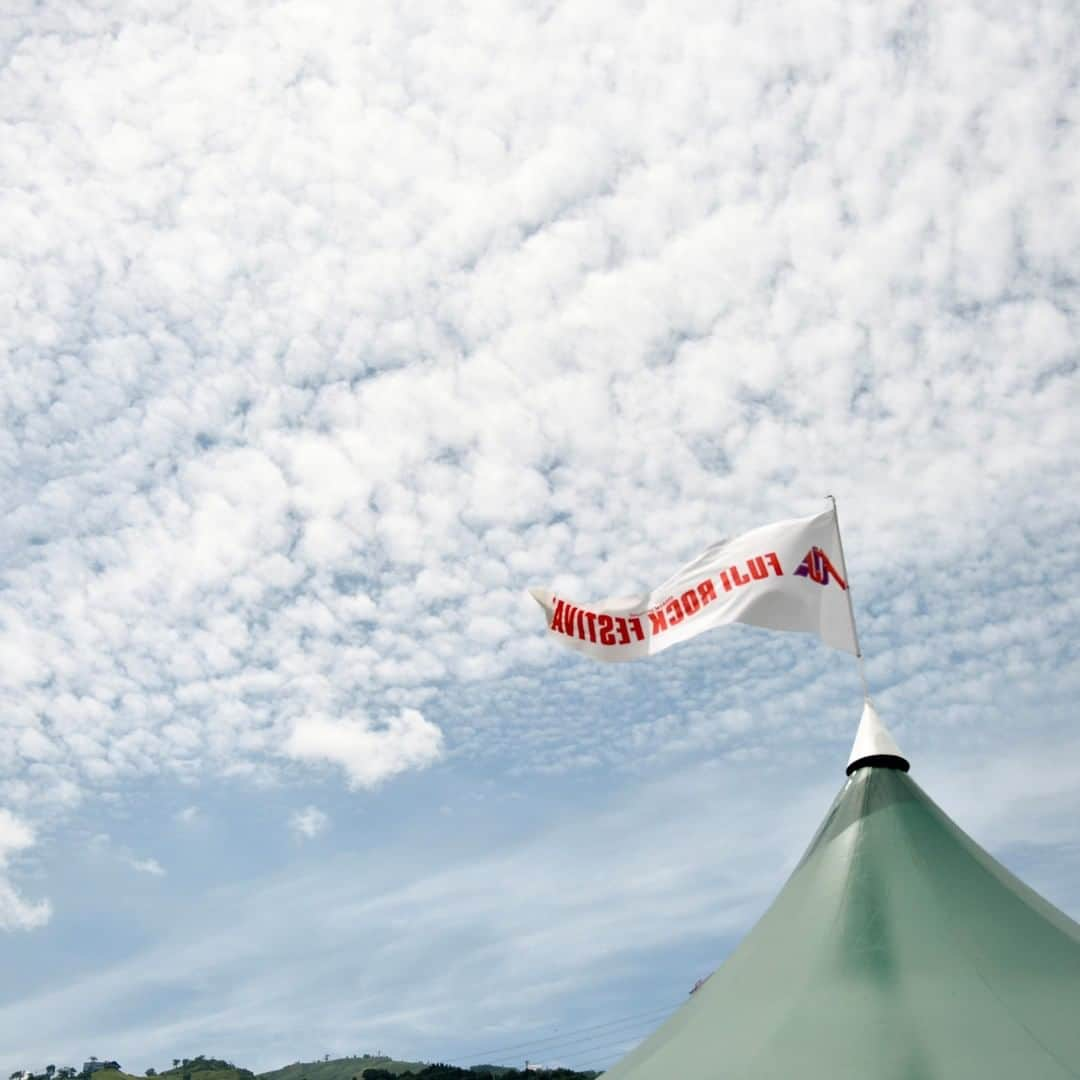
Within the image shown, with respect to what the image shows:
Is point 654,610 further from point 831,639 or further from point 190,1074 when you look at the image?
point 190,1074

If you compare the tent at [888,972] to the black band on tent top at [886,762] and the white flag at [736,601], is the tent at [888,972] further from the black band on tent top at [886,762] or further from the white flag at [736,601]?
the white flag at [736,601]

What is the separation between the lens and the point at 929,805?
912cm

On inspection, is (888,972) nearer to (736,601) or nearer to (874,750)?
(874,750)

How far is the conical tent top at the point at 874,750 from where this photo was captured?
945cm

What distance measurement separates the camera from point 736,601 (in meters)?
9.92

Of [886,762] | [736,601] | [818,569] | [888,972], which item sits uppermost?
[818,569]

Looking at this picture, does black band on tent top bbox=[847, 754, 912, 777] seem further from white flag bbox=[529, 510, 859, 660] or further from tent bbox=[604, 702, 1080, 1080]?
white flag bbox=[529, 510, 859, 660]

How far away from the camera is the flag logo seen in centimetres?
998

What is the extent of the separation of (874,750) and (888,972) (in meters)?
2.28

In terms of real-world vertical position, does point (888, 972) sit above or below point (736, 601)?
below

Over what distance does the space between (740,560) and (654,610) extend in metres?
0.90

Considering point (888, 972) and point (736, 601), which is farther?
point (736, 601)

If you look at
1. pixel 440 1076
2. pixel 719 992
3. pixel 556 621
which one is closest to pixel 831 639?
pixel 556 621

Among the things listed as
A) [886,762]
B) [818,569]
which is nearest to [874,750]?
[886,762]
